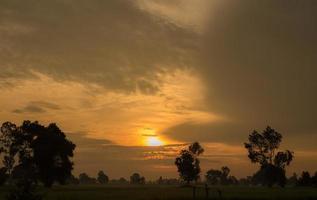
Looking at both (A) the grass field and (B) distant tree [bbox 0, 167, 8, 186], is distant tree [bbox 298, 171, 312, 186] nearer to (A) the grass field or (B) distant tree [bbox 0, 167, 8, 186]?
(A) the grass field

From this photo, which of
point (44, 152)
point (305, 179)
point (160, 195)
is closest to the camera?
point (160, 195)

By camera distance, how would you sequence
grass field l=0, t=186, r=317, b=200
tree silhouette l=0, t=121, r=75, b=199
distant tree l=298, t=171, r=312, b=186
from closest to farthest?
grass field l=0, t=186, r=317, b=200 < tree silhouette l=0, t=121, r=75, b=199 < distant tree l=298, t=171, r=312, b=186

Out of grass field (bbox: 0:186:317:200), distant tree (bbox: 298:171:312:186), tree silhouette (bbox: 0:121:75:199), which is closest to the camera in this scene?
grass field (bbox: 0:186:317:200)

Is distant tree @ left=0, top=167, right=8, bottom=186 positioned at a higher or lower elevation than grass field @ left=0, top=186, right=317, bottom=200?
higher

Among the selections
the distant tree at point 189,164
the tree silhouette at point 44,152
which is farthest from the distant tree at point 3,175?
the distant tree at point 189,164

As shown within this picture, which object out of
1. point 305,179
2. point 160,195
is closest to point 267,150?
point 305,179

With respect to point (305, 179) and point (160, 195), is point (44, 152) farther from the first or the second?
point (305, 179)

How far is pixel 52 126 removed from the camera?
119m

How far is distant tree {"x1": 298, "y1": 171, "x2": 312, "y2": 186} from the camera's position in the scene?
524 feet

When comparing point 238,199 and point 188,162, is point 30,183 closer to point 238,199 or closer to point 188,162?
point 238,199

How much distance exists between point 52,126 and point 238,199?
7194 cm

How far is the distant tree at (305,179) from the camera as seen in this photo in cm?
15962

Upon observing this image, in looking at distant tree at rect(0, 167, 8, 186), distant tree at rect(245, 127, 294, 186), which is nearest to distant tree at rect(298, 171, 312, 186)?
distant tree at rect(245, 127, 294, 186)

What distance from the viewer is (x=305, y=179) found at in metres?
161
